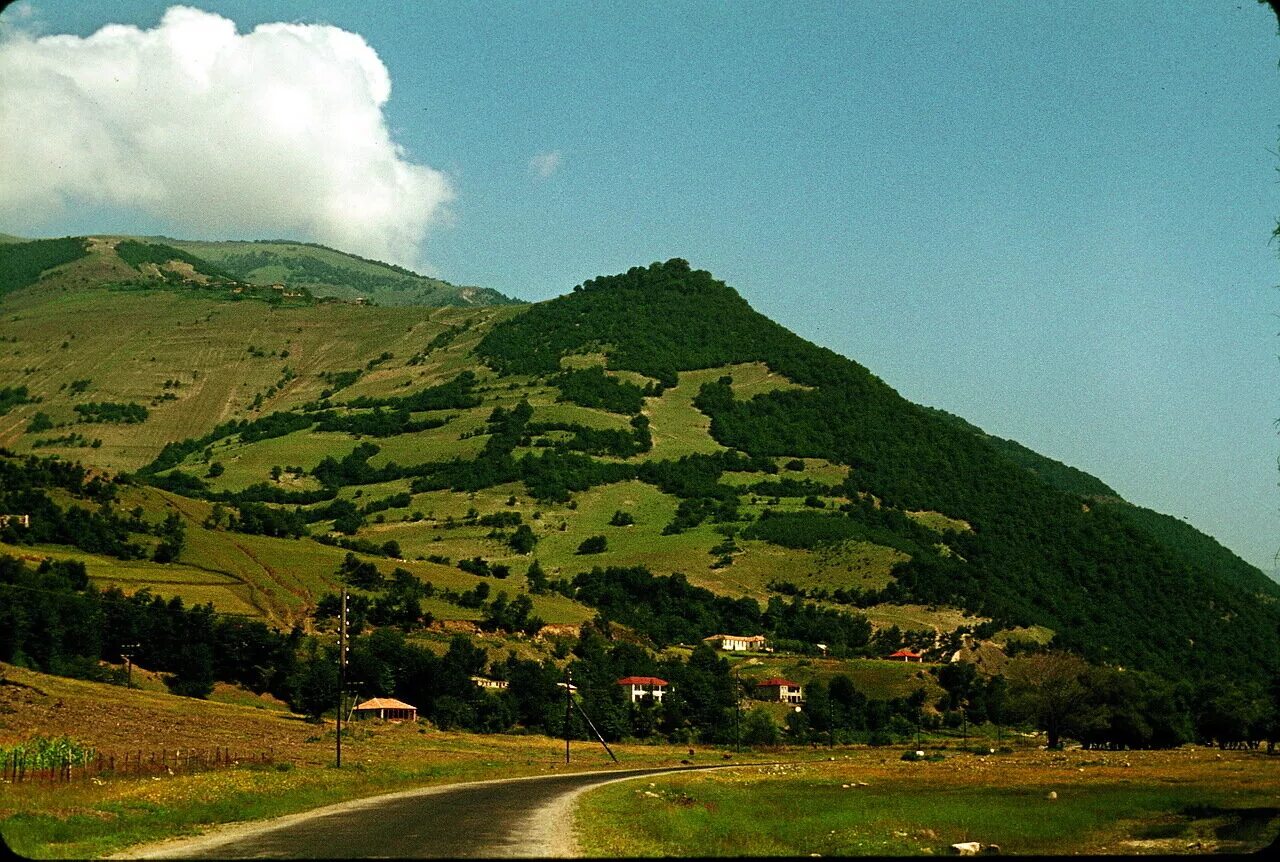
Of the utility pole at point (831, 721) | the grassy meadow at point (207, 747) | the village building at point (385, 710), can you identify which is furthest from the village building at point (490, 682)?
the utility pole at point (831, 721)

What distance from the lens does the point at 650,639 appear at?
522 ft

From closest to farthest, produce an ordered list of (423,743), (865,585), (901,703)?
(423,743), (901,703), (865,585)

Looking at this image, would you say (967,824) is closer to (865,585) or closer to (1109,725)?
(1109,725)

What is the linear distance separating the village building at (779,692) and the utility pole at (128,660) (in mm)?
69531

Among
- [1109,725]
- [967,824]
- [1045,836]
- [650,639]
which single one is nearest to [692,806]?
[967,824]

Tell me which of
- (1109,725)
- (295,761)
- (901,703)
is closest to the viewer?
(295,761)

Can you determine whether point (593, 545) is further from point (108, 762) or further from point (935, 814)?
point (935, 814)

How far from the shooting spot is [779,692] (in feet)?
454

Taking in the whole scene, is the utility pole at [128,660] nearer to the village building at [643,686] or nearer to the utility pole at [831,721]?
the village building at [643,686]

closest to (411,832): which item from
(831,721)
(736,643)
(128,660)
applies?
(128,660)

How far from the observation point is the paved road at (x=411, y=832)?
22156 millimetres

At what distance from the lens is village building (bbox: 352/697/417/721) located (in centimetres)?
10319

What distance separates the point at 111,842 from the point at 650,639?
13721 cm

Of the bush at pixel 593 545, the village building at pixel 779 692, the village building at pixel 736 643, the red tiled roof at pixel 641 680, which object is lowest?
the village building at pixel 779 692
